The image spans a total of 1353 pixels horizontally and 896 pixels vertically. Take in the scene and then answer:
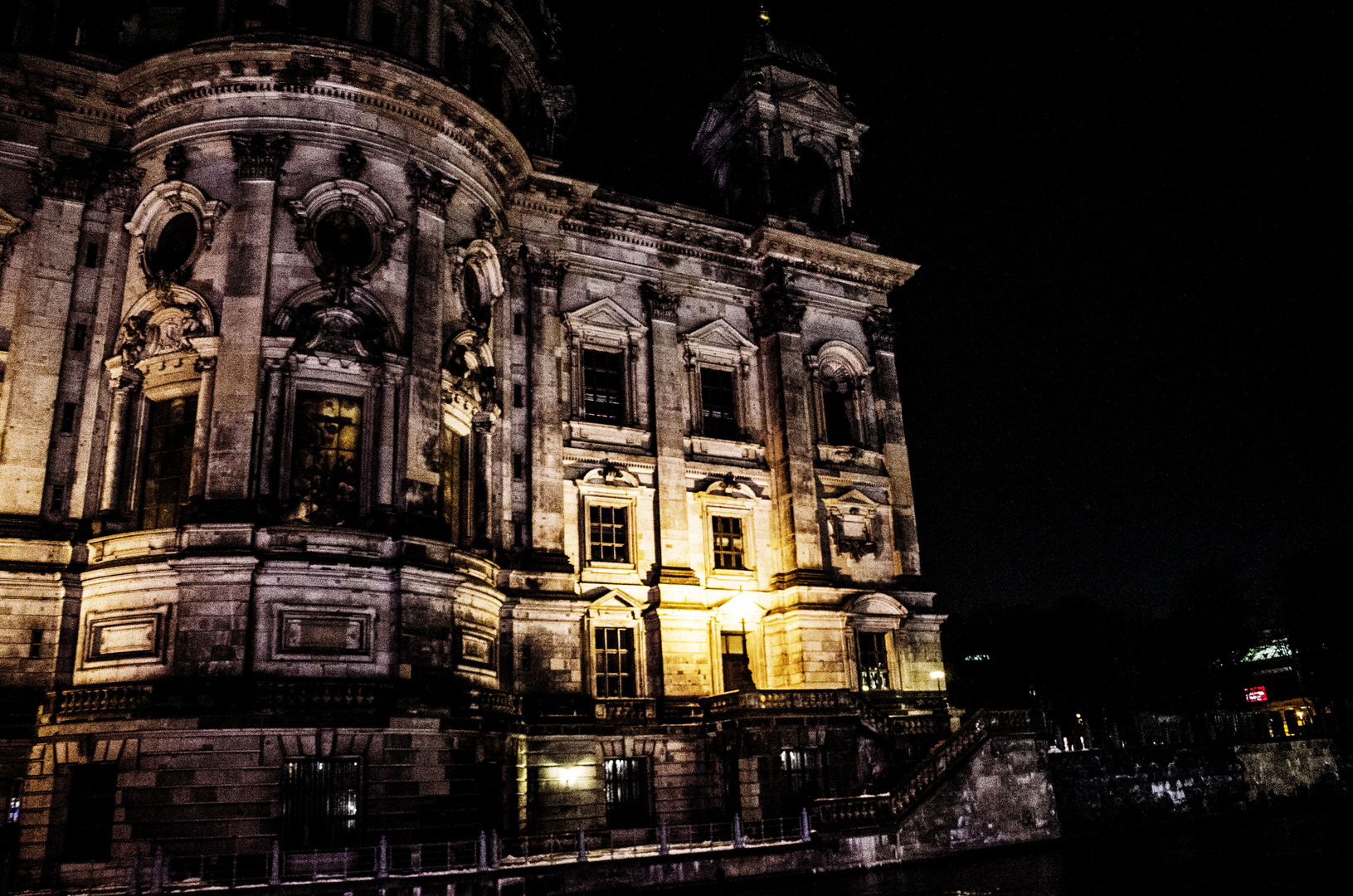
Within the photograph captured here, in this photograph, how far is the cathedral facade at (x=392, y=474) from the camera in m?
20.5

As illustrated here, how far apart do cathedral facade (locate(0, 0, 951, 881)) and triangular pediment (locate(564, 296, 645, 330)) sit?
0.12 meters

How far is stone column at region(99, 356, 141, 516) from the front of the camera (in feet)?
74.6

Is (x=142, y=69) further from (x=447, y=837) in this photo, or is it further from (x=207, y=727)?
→ (x=447, y=837)

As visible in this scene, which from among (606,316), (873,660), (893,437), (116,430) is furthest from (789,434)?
(116,430)

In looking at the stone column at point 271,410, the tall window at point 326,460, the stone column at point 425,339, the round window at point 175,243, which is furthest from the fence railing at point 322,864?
the round window at point 175,243

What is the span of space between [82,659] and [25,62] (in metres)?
15.0

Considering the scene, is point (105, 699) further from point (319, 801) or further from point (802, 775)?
point (802, 775)

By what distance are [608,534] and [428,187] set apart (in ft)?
37.3

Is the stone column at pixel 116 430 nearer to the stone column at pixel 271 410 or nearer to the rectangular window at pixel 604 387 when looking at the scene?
the stone column at pixel 271 410

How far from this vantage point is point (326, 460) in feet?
74.5

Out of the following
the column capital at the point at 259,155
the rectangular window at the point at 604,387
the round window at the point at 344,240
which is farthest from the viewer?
the rectangular window at the point at 604,387

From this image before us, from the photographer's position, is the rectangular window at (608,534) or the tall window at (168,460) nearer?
the tall window at (168,460)

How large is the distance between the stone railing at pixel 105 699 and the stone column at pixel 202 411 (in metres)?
4.31

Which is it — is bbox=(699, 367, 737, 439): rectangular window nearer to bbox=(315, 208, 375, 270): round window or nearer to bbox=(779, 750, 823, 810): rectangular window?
bbox=(779, 750, 823, 810): rectangular window
